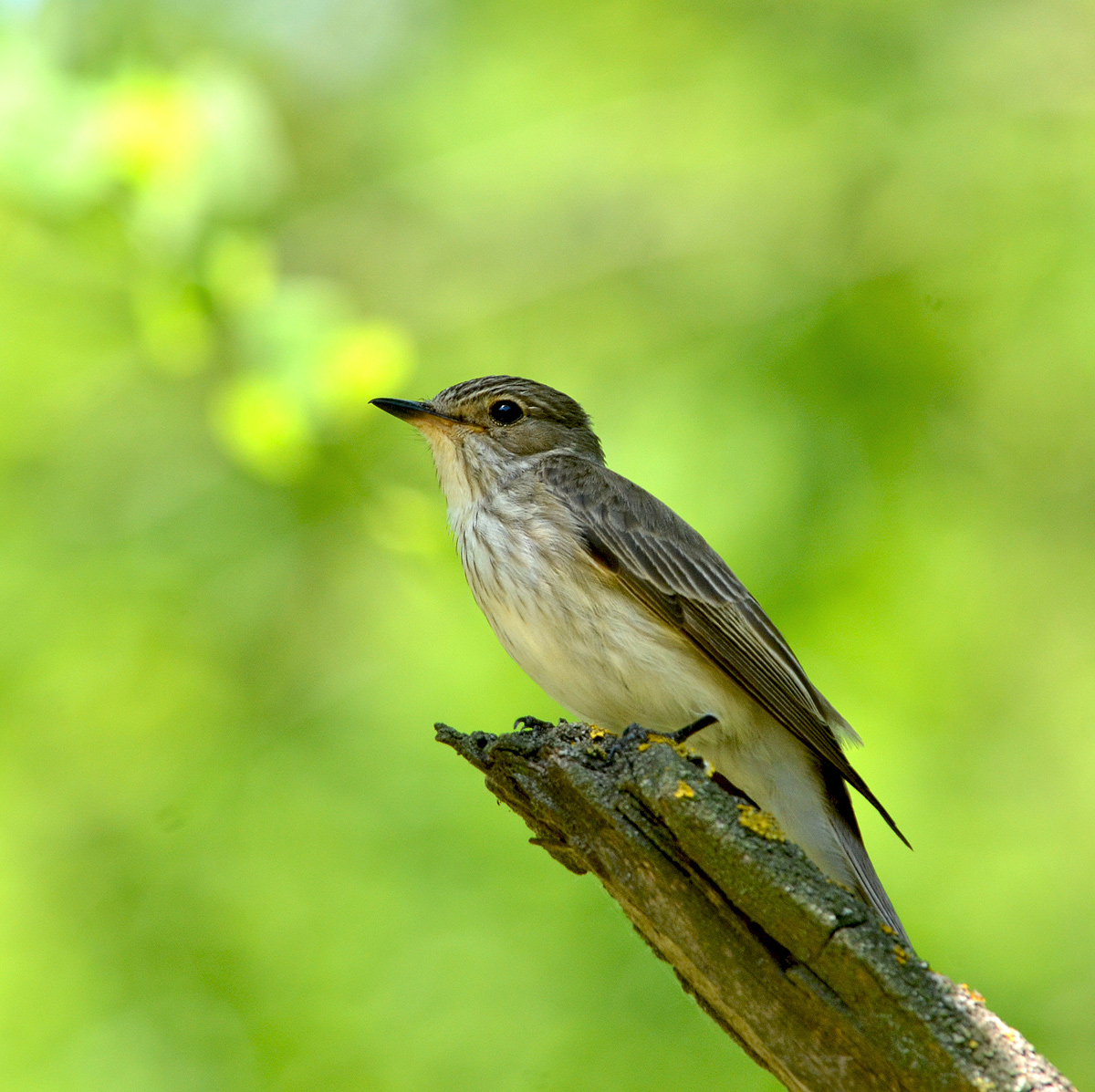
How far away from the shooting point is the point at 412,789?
597 centimetres

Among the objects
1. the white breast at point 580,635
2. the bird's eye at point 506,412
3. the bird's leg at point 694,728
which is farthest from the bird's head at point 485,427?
the bird's leg at point 694,728

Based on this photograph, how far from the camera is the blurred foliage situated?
568 cm

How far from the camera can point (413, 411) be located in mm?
4906

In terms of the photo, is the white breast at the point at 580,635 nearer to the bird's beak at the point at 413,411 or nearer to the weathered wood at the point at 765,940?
the bird's beak at the point at 413,411

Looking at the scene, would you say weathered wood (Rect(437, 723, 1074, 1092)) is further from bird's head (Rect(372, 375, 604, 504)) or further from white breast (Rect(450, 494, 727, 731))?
bird's head (Rect(372, 375, 604, 504))

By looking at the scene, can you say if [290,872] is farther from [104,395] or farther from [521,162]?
[521,162]

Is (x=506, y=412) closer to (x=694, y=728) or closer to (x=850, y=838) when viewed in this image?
(x=694, y=728)

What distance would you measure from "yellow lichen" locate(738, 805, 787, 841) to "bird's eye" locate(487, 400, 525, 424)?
8.99ft

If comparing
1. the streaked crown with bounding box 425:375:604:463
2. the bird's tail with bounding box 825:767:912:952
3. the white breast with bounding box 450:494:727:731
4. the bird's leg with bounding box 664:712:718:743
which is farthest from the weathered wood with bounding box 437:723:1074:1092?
the streaked crown with bounding box 425:375:604:463

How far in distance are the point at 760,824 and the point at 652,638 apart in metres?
1.70

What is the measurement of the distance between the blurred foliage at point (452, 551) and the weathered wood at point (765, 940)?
202cm

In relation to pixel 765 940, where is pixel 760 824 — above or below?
above

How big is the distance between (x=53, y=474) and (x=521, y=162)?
3126 millimetres

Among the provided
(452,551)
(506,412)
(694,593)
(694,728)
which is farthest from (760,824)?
(452,551)
